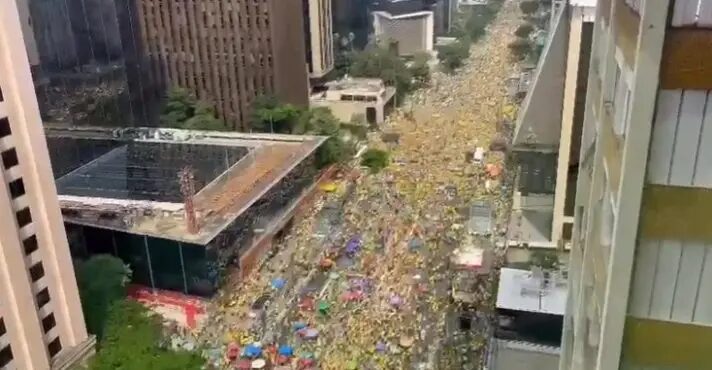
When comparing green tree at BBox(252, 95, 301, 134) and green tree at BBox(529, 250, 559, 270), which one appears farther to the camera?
green tree at BBox(252, 95, 301, 134)

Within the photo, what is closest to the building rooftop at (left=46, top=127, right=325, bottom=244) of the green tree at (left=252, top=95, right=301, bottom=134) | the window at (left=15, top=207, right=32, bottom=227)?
the green tree at (left=252, top=95, right=301, bottom=134)

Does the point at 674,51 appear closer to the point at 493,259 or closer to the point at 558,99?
the point at 558,99

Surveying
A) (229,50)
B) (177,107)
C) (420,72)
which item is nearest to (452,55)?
(420,72)

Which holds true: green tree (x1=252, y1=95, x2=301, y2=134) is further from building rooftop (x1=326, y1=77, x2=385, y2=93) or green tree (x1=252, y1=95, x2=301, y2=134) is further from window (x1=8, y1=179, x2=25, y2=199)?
window (x1=8, y1=179, x2=25, y2=199)

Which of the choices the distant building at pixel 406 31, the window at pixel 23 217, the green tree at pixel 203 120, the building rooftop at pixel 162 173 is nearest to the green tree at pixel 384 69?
the distant building at pixel 406 31

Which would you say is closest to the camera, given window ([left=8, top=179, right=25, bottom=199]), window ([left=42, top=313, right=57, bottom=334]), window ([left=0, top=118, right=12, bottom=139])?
window ([left=0, top=118, right=12, bottom=139])

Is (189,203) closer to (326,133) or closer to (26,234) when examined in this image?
(26,234)
